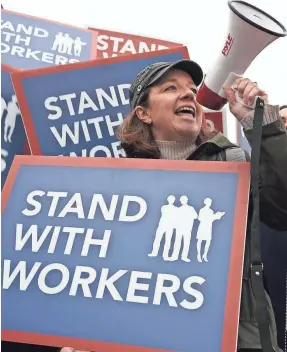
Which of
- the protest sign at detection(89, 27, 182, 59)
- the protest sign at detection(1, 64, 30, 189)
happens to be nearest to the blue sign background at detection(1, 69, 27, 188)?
the protest sign at detection(1, 64, 30, 189)

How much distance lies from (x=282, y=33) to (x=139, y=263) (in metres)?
0.86

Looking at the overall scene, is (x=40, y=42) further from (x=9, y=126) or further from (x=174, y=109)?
(x=174, y=109)

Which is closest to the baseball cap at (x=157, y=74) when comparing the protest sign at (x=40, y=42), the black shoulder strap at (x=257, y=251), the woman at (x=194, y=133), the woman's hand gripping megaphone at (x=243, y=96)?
the woman at (x=194, y=133)

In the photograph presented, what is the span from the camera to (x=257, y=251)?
1.37 meters

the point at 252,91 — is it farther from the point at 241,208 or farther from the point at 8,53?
the point at 8,53

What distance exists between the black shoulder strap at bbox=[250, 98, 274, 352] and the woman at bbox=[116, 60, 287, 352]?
0.05 metres

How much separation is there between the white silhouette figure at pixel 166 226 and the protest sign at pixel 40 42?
6.75 ft

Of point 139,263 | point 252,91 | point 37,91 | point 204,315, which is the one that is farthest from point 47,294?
point 37,91

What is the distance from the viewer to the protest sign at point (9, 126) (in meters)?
2.34

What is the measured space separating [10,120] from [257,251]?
137cm

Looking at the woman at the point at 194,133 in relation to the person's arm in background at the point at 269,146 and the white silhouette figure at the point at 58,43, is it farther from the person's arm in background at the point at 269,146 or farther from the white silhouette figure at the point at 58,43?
the white silhouette figure at the point at 58,43

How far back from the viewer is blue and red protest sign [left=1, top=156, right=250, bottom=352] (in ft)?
4.50

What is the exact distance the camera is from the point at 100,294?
144cm

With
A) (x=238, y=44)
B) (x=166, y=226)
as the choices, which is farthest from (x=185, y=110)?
(x=166, y=226)
